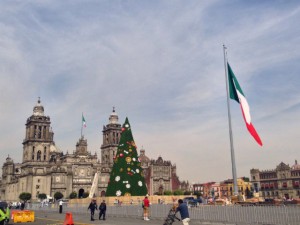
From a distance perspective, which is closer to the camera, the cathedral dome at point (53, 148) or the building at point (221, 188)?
the cathedral dome at point (53, 148)

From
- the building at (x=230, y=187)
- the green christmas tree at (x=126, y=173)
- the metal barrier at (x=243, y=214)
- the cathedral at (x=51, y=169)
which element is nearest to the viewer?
the metal barrier at (x=243, y=214)

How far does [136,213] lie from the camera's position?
29625 mm

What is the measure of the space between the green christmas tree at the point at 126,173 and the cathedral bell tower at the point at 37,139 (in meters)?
61.8

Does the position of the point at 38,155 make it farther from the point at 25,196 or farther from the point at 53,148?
the point at 53,148

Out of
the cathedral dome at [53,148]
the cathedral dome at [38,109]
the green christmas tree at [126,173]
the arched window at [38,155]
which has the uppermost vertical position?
the cathedral dome at [38,109]

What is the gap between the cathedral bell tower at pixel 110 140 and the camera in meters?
115

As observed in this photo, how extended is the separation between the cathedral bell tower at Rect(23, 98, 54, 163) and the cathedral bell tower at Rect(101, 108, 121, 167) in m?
22.0

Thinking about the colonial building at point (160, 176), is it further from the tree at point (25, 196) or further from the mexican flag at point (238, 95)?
the mexican flag at point (238, 95)

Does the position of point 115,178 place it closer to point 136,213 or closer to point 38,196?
point 136,213

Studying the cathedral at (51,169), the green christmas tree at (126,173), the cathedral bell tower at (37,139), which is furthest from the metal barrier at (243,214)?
the cathedral bell tower at (37,139)

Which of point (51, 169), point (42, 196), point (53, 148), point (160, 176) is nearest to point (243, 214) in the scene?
point (42, 196)

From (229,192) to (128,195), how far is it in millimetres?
97427

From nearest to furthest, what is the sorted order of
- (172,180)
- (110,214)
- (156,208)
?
(156,208), (110,214), (172,180)

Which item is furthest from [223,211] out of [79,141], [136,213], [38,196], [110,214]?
[79,141]
